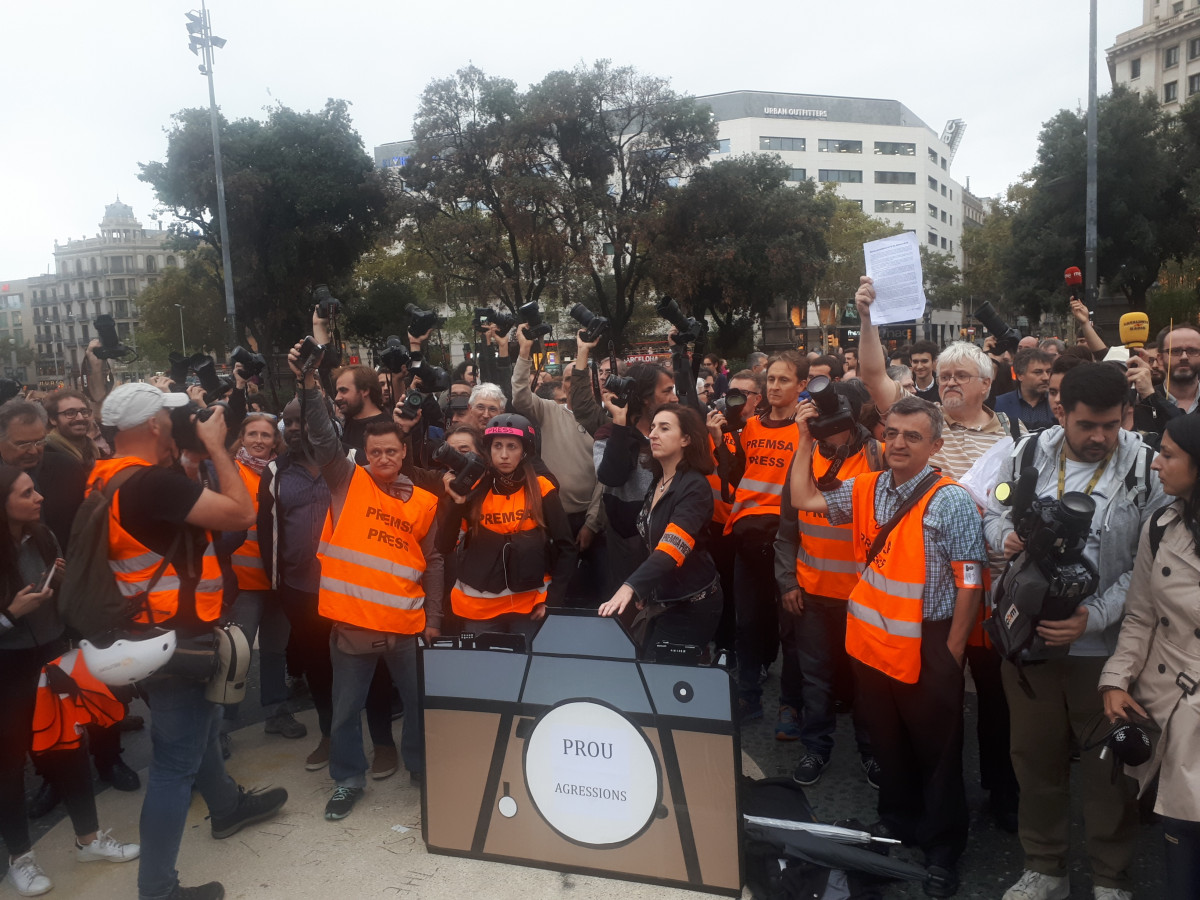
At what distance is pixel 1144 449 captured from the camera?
105 inches

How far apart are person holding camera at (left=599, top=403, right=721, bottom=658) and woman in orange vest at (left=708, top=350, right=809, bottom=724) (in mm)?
559

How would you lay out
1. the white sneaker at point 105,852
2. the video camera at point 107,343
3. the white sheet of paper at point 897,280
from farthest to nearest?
the video camera at point 107,343
the white sheet of paper at point 897,280
the white sneaker at point 105,852

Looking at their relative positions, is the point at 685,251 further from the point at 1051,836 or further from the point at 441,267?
the point at 1051,836

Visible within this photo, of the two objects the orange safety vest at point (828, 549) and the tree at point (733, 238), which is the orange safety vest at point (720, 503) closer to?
the orange safety vest at point (828, 549)

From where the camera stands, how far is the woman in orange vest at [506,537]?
3.66 metres

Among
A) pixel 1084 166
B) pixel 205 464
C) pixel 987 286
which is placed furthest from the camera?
pixel 987 286

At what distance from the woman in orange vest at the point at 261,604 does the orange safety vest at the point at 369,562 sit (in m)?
1.09

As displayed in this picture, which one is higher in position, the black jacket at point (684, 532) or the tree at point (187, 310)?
the tree at point (187, 310)

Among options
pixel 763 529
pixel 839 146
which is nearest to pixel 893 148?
pixel 839 146

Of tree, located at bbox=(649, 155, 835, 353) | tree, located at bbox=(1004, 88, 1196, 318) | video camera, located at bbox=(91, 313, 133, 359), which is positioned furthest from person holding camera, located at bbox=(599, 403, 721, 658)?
tree, located at bbox=(1004, 88, 1196, 318)

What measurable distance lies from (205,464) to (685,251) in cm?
2175

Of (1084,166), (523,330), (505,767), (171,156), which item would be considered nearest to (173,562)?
(505,767)

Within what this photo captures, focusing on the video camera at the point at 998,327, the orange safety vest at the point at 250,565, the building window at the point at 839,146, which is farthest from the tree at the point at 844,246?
the orange safety vest at the point at 250,565

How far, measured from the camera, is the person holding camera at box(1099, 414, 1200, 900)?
90.0 inches
